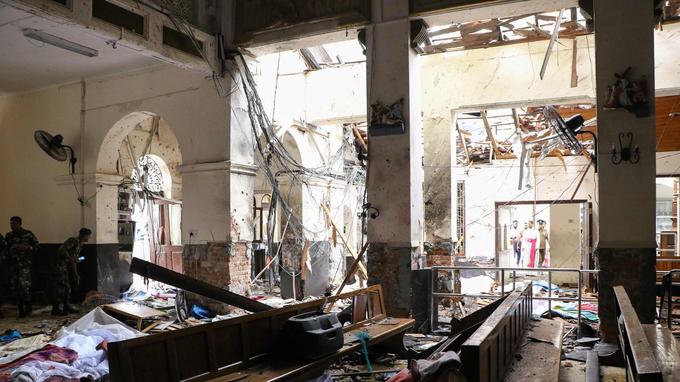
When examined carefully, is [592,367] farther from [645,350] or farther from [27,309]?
[27,309]

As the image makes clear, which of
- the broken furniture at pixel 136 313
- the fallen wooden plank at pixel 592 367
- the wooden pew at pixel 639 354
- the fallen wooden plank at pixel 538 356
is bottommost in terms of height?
the fallen wooden plank at pixel 592 367

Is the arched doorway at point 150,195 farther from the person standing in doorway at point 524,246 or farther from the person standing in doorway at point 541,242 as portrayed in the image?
the person standing in doorway at point 541,242

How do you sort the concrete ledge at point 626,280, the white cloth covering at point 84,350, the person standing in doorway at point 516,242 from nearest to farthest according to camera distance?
the white cloth covering at point 84,350
the concrete ledge at point 626,280
the person standing in doorway at point 516,242

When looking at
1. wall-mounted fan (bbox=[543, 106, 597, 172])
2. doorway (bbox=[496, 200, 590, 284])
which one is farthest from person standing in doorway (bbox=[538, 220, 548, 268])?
wall-mounted fan (bbox=[543, 106, 597, 172])

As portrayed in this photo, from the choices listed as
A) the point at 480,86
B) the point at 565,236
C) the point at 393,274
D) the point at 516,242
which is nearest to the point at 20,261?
the point at 393,274

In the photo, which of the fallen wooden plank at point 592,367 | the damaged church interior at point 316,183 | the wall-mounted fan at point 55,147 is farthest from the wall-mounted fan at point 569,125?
the wall-mounted fan at point 55,147

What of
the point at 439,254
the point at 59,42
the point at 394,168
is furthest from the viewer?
the point at 439,254

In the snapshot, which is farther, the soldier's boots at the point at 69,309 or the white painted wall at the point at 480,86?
the soldier's boots at the point at 69,309

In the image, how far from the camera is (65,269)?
10.0 meters

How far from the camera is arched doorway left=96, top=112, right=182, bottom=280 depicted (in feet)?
46.1

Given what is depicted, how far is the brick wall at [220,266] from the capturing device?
29.7 ft

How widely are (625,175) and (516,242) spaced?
13274 mm

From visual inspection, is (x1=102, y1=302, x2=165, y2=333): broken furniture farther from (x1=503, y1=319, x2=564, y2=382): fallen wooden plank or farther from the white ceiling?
Result: (x1=503, y1=319, x2=564, y2=382): fallen wooden plank

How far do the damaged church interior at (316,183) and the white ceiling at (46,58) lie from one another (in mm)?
73
